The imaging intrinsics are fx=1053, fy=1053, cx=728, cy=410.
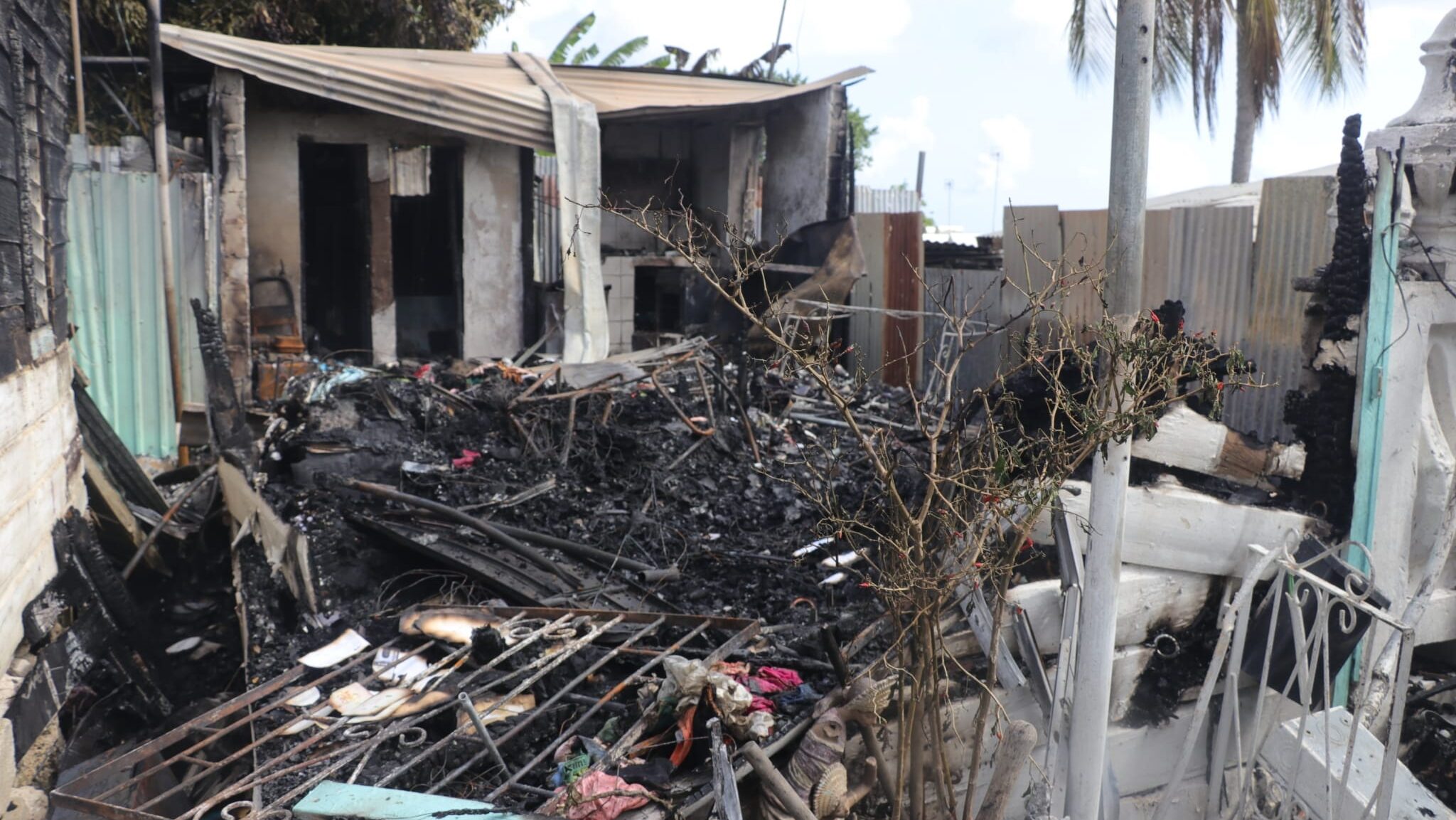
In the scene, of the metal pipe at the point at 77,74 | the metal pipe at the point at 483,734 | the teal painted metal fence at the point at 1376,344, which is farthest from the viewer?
the metal pipe at the point at 77,74

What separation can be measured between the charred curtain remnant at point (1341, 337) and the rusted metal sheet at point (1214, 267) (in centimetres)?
65

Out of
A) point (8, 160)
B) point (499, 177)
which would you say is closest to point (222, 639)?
point (8, 160)

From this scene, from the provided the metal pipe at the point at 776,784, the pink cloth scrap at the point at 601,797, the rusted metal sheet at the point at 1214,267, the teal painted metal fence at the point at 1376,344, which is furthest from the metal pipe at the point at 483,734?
the rusted metal sheet at the point at 1214,267

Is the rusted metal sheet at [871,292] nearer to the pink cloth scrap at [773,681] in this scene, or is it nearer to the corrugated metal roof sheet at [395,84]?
the corrugated metal roof sheet at [395,84]

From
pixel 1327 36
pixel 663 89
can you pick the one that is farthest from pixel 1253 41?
pixel 663 89

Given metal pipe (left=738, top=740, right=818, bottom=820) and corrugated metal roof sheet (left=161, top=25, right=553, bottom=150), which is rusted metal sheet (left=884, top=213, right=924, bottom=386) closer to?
corrugated metal roof sheet (left=161, top=25, right=553, bottom=150)

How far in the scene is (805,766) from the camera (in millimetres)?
4148

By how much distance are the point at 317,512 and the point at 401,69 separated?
4782mm

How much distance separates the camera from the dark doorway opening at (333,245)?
43.5 feet

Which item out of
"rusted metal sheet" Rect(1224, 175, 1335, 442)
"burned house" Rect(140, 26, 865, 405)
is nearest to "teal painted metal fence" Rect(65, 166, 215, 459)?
"burned house" Rect(140, 26, 865, 405)

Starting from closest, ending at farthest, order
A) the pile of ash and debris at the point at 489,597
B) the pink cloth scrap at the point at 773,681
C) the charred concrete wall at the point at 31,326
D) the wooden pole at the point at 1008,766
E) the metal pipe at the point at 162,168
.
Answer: the wooden pole at the point at 1008,766 → the pile of ash and debris at the point at 489,597 → the charred concrete wall at the point at 31,326 → the pink cloth scrap at the point at 773,681 → the metal pipe at the point at 162,168

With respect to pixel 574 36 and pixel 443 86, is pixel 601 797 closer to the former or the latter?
pixel 443 86

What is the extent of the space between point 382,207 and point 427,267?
333 cm

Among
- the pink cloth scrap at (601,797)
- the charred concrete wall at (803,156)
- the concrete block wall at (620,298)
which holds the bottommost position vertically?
the pink cloth scrap at (601,797)
